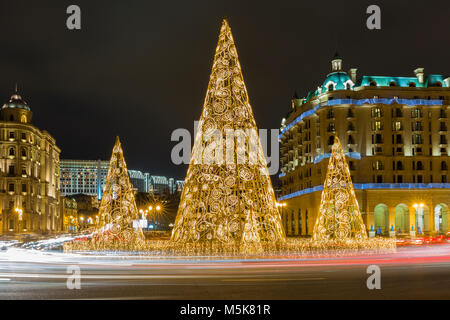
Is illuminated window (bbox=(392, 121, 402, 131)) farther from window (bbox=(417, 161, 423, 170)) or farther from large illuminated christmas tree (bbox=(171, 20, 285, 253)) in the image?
large illuminated christmas tree (bbox=(171, 20, 285, 253))

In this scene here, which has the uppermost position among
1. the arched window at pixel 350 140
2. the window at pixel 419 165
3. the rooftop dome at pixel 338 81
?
the rooftop dome at pixel 338 81

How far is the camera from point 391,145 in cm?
7631

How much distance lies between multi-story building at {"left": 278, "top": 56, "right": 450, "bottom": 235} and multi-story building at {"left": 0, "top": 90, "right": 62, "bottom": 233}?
51.5 metres

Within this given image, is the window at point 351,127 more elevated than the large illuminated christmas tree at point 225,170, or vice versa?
the window at point 351,127

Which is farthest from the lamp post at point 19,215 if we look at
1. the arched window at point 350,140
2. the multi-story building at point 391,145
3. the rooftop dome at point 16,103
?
the arched window at point 350,140

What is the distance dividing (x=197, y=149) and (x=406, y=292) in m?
12.4

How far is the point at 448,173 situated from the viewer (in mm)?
76000

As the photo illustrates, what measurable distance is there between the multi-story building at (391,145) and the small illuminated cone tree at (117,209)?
4728cm

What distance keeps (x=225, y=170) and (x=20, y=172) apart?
79723 mm

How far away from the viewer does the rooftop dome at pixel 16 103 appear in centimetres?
9444

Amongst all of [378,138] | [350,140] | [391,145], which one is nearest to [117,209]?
[350,140]

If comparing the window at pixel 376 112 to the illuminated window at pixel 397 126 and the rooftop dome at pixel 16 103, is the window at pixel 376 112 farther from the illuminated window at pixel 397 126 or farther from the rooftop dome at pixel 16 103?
the rooftop dome at pixel 16 103

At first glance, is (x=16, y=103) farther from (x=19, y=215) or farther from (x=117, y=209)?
(x=117, y=209)
